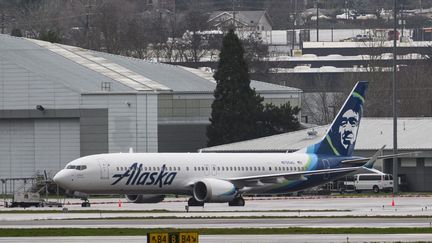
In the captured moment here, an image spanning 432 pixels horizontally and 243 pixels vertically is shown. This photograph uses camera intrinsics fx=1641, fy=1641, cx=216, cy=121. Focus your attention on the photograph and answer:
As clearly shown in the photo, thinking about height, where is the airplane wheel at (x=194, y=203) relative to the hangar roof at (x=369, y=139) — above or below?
below

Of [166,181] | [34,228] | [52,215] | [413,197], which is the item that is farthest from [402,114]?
[34,228]

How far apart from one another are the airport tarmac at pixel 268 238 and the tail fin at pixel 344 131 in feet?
122

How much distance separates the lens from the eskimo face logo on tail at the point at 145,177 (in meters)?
85.8

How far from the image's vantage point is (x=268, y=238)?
5647 cm

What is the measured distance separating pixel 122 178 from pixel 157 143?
31.4 meters

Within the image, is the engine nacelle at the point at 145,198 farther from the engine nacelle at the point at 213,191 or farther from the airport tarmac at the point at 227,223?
the airport tarmac at the point at 227,223

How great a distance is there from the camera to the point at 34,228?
63.5 meters

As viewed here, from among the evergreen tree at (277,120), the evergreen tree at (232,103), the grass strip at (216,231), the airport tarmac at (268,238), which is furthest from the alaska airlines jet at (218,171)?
the evergreen tree at (277,120)

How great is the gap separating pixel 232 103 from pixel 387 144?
547 inches

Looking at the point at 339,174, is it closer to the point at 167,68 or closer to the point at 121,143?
the point at 121,143

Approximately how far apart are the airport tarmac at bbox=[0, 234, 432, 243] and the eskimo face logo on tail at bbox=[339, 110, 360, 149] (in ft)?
124

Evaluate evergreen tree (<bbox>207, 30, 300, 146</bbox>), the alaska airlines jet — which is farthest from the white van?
the alaska airlines jet

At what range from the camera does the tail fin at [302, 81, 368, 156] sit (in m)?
95.4

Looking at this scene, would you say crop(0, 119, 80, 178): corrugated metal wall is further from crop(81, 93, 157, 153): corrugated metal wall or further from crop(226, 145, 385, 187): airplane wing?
crop(226, 145, 385, 187): airplane wing
